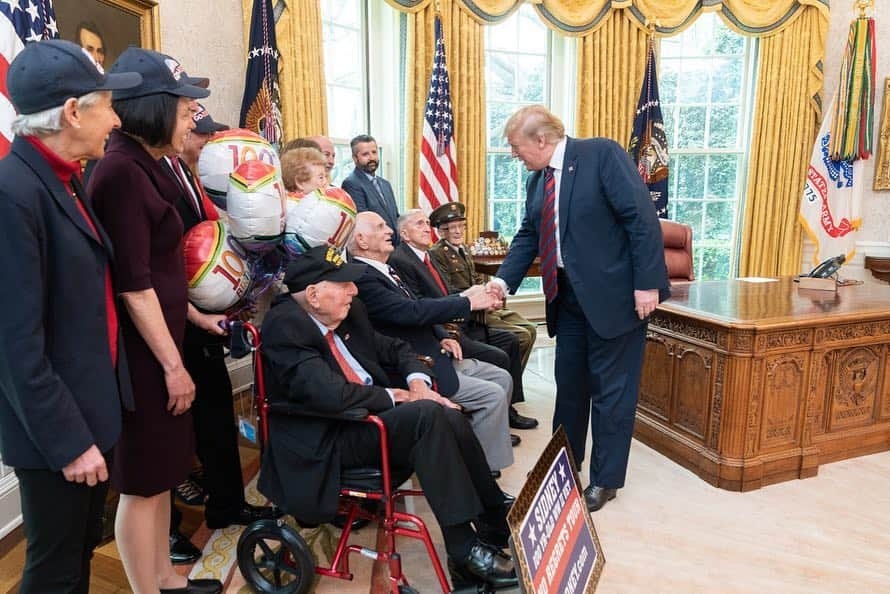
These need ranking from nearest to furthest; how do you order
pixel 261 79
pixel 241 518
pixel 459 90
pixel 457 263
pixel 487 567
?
1. pixel 487 567
2. pixel 241 518
3. pixel 457 263
4. pixel 261 79
5. pixel 459 90

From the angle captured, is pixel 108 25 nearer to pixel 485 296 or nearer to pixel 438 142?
pixel 485 296

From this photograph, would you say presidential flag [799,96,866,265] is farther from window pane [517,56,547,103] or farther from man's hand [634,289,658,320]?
man's hand [634,289,658,320]

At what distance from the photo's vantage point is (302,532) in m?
2.27

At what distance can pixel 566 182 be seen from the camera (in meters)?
2.34

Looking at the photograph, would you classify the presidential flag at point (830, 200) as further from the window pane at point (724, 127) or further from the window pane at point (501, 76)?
the window pane at point (501, 76)

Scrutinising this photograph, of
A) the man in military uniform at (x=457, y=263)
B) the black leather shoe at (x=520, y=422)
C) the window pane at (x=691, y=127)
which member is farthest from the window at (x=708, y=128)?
the black leather shoe at (x=520, y=422)

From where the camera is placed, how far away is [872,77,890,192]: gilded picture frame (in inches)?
226

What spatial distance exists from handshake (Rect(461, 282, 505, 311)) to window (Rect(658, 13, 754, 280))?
167 inches

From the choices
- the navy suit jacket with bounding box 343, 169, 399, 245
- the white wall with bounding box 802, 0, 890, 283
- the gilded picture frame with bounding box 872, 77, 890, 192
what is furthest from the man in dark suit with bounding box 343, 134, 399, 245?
the gilded picture frame with bounding box 872, 77, 890, 192

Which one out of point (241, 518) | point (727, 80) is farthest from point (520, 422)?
point (727, 80)

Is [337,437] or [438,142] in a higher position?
[438,142]

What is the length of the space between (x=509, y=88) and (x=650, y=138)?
1403mm

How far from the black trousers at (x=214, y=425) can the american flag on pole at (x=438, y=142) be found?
304 cm

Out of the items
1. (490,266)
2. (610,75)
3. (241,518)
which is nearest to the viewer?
(241,518)
